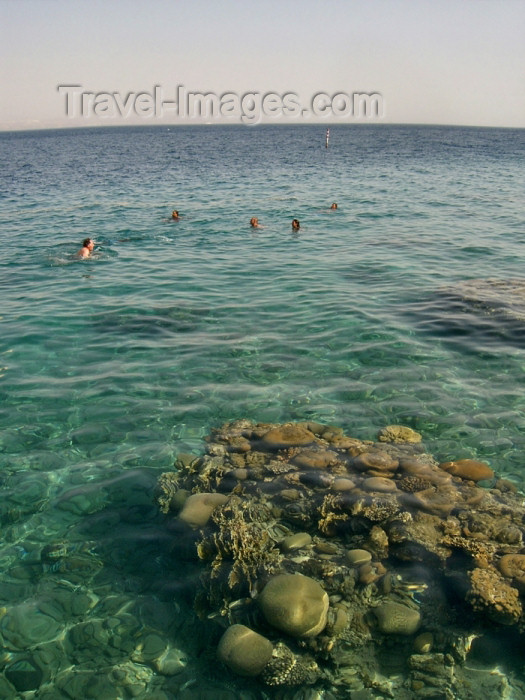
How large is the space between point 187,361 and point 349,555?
271 inches

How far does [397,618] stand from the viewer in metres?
5.64

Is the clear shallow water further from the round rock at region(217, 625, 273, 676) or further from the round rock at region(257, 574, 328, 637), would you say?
the round rock at region(257, 574, 328, 637)

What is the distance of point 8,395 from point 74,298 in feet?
21.8

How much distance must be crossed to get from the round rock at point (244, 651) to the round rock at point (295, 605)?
0.25 metres

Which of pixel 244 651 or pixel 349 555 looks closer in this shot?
pixel 244 651

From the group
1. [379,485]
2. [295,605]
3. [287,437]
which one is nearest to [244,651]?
[295,605]

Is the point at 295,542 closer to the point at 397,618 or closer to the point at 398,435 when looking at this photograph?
the point at 397,618

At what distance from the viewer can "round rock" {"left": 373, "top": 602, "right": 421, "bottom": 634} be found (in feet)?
18.2

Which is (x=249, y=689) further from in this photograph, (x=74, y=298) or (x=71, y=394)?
(x=74, y=298)

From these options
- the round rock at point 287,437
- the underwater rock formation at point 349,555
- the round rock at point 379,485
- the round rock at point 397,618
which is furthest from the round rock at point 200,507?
the round rock at point 397,618

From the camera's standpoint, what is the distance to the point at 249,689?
5.20 m

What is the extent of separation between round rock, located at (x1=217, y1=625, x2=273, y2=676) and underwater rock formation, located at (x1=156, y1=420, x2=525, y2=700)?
12 millimetres

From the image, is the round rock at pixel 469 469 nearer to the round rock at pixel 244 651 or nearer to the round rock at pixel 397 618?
the round rock at pixel 397 618

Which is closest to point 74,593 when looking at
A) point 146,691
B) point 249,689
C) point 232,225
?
point 146,691
